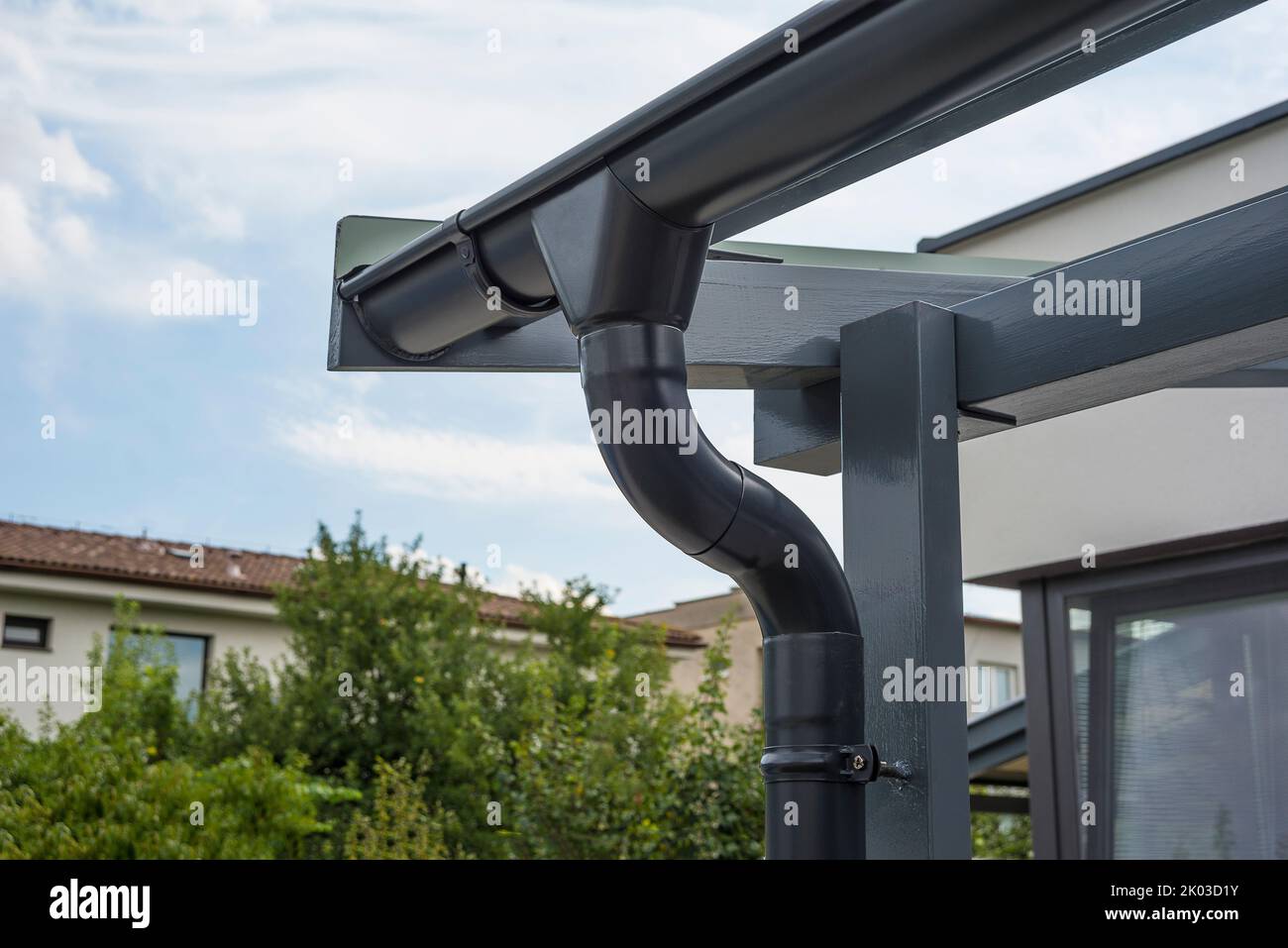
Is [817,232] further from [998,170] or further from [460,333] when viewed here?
[460,333]

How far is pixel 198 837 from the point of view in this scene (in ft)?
22.7

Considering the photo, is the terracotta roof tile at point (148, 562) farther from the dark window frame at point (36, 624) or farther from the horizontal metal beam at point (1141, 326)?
the horizontal metal beam at point (1141, 326)

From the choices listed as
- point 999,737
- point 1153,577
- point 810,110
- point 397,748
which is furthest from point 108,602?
point 810,110

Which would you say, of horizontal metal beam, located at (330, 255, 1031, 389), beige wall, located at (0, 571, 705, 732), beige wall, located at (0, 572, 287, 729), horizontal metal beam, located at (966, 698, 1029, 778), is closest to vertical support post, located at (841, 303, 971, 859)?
horizontal metal beam, located at (330, 255, 1031, 389)

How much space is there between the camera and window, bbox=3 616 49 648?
17.2 meters

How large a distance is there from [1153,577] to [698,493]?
3001 mm

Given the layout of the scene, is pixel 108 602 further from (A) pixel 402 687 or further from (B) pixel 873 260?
(B) pixel 873 260

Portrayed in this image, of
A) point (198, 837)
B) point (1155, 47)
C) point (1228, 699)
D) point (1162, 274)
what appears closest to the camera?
point (1155, 47)

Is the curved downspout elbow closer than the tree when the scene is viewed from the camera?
Yes

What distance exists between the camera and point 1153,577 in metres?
4.15

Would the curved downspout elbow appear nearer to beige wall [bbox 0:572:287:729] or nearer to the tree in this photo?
the tree

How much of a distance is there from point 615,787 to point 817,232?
477 centimetres

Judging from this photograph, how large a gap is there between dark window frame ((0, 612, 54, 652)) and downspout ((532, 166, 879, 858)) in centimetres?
1763
